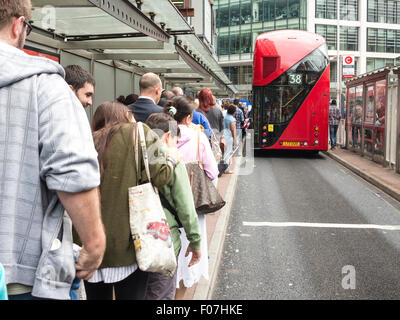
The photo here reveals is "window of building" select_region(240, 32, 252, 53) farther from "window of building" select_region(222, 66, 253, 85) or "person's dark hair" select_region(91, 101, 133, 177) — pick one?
"person's dark hair" select_region(91, 101, 133, 177)

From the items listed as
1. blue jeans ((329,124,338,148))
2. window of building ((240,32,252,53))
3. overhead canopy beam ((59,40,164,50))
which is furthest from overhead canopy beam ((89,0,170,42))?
window of building ((240,32,252,53))

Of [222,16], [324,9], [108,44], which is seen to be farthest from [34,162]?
[222,16]

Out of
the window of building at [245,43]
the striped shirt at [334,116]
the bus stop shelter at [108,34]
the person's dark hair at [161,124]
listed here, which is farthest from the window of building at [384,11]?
the person's dark hair at [161,124]

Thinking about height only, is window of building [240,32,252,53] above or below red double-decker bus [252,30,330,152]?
above

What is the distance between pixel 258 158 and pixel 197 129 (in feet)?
39.8

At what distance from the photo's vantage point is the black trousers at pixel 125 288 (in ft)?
7.98

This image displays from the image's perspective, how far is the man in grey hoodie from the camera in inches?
59.1

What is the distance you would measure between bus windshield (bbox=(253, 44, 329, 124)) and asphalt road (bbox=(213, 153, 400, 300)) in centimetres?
462

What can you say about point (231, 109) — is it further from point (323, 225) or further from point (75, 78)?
point (75, 78)

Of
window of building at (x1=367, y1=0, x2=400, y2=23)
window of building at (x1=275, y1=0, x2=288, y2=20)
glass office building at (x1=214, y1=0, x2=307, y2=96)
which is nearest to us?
glass office building at (x1=214, y1=0, x2=307, y2=96)

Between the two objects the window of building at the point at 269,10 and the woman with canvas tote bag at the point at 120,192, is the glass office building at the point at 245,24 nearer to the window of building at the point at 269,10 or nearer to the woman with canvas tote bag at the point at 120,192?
the window of building at the point at 269,10

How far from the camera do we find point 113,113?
2504mm

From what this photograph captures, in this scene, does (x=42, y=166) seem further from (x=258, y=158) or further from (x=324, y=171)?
(x=258, y=158)
